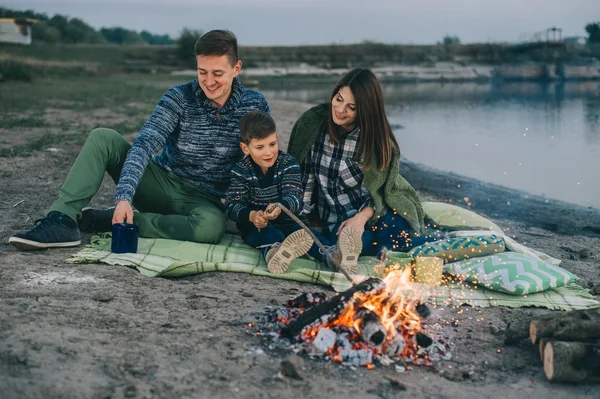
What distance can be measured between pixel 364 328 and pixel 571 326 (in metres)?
1.05

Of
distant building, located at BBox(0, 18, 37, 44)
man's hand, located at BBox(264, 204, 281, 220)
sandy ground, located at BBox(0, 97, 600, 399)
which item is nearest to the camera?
sandy ground, located at BBox(0, 97, 600, 399)

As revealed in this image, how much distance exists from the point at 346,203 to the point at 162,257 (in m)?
1.49

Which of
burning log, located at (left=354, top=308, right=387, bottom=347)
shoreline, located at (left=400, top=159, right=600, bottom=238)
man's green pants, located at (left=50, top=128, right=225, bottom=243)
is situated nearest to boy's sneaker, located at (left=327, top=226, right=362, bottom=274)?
man's green pants, located at (left=50, top=128, right=225, bottom=243)

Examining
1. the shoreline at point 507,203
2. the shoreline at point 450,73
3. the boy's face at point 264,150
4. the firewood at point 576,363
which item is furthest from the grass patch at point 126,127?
the shoreline at point 450,73

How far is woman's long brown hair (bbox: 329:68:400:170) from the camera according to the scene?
5.17m

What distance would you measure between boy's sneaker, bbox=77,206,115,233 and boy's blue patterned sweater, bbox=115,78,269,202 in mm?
613

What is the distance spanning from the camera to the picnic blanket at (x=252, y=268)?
473 cm

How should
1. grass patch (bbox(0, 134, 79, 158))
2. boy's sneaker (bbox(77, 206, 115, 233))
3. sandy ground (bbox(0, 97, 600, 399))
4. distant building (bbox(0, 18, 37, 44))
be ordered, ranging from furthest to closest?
distant building (bbox(0, 18, 37, 44))
grass patch (bbox(0, 134, 79, 158))
boy's sneaker (bbox(77, 206, 115, 233))
sandy ground (bbox(0, 97, 600, 399))

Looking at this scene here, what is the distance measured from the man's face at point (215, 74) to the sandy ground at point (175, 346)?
1.41 m

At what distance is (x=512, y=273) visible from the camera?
492 centimetres

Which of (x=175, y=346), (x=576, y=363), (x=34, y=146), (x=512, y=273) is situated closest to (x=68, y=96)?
(x=34, y=146)

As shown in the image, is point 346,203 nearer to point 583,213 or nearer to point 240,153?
point 240,153

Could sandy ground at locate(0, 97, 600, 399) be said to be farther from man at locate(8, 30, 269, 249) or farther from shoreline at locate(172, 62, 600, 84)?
shoreline at locate(172, 62, 600, 84)

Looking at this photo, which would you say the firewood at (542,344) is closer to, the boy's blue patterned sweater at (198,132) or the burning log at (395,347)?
the burning log at (395,347)
